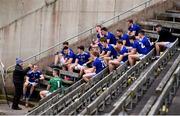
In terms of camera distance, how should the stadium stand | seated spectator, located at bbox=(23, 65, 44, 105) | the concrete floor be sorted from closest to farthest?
1. the stadium stand
2. the concrete floor
3. seated spectator, located at bbox=(23, 65, 44, 105)

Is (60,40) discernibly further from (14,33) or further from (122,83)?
(122,83)

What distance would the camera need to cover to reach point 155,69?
477 inches

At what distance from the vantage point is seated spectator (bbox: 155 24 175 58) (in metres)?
14.3

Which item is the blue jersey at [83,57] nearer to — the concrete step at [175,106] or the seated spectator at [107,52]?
the seated spectator at [107,52]

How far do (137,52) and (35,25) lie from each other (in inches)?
272

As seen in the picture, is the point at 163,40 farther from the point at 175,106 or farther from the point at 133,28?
the point at 175,106

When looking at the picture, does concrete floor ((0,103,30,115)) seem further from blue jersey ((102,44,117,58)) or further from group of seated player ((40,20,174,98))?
blue jersey ((102,44,117,58))

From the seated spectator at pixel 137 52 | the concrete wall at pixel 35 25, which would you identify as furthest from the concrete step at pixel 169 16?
the seated spectator at pixel 137 52

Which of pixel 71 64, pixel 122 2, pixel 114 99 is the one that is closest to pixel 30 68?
pixel 71 64

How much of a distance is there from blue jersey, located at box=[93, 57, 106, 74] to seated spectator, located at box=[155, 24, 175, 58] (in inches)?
74.8

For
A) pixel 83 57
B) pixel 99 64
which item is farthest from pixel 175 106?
pixel 83 57

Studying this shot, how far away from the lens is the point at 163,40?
583 inches

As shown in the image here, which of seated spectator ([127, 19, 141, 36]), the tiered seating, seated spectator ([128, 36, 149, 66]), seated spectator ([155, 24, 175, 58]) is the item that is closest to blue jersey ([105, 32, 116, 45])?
seated spectator ([127, 19, 141, 36])

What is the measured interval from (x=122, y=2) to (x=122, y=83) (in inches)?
284
